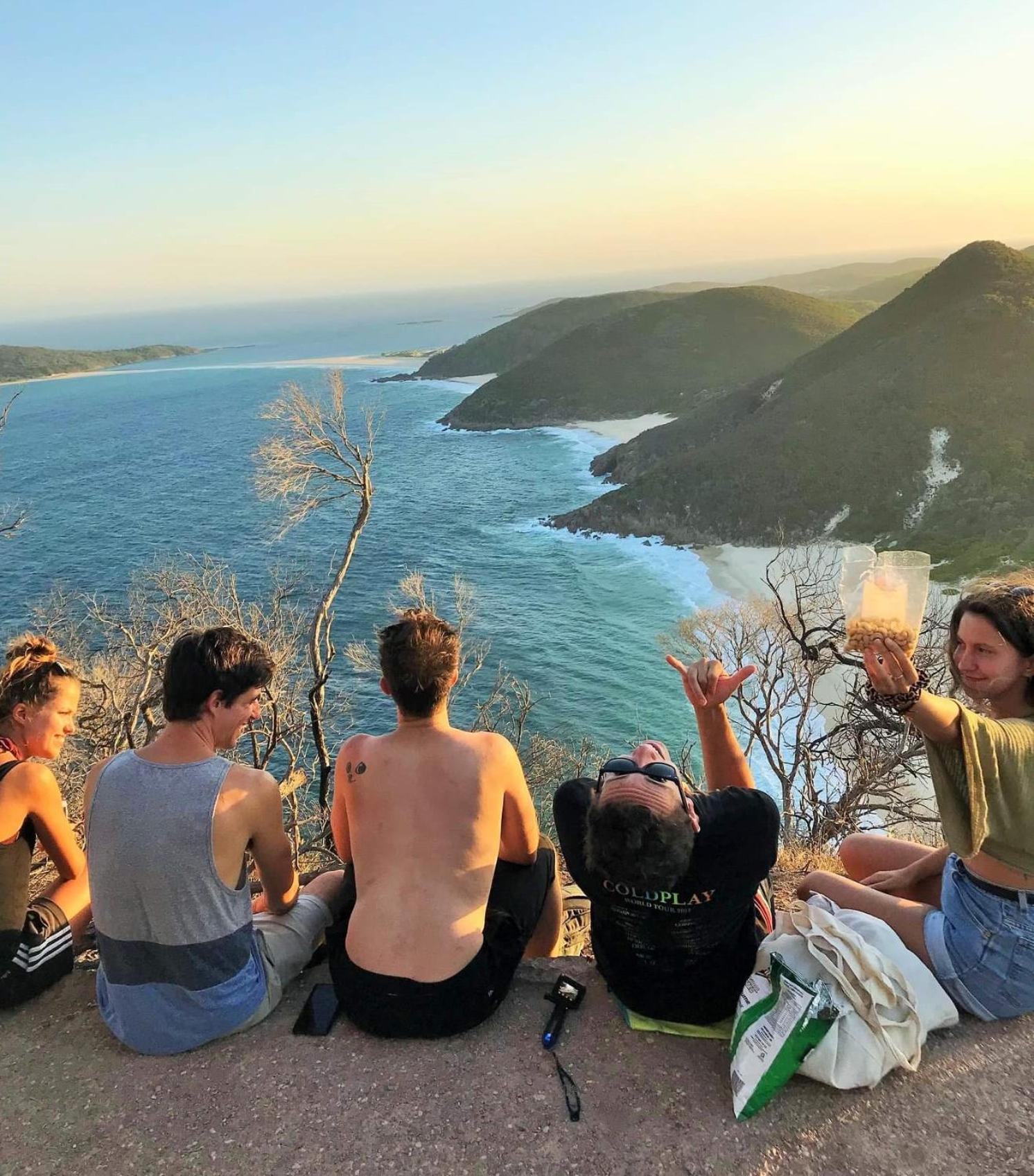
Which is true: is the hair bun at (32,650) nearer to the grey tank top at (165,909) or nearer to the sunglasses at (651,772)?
the grey tank top at (165,909)

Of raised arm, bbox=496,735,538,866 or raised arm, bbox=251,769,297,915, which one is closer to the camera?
raised arm, bbox=251,769,297,915

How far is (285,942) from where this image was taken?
11.2 ft

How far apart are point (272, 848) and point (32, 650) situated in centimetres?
155

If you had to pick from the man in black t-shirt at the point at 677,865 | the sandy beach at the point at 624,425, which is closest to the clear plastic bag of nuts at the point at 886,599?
the man in black t-shirt at the point at 677,865

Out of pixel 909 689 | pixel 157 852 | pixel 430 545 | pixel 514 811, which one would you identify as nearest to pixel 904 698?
pixel 909 689

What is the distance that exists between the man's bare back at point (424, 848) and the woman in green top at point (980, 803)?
4.83 ft

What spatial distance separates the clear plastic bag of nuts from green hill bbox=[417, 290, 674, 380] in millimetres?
152796

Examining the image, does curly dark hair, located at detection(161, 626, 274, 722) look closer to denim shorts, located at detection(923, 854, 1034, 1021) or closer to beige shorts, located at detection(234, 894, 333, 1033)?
beige shorts, located at detection(234, 894, 333, 1033)

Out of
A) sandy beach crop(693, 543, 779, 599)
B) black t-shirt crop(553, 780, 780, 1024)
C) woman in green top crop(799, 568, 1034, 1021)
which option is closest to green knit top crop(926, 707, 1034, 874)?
woman in green top crop(799, 568, 1034, 1021)

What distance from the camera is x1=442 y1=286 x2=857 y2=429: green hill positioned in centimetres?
10469

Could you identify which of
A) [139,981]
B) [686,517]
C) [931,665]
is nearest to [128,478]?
[686,517]

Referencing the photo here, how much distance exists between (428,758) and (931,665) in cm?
1508

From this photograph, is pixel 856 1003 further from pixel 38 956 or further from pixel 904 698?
pixel 38 956

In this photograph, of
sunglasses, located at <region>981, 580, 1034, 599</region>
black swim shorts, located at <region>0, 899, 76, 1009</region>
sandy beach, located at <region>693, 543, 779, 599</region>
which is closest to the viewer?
sunglasses, located at <region>981, 580, 1034, 599</region>
